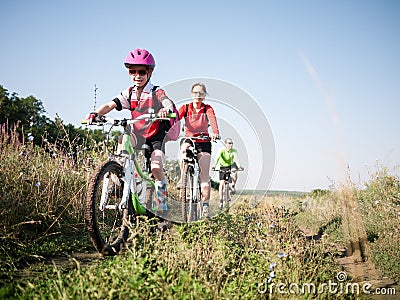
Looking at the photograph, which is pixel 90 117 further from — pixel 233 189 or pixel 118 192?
pixel 233 189

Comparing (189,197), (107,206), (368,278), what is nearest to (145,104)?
(107,206)

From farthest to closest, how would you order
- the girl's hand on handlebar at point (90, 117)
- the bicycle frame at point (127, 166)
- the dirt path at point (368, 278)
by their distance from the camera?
the girl's hand on handlebar at point (90, 117), the bicycle frame at point (127, 166), the dirt path at point (368, 278)

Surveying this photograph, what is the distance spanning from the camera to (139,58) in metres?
5.52

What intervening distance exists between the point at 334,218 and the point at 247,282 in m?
4.74

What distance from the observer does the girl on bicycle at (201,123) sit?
7.35 m

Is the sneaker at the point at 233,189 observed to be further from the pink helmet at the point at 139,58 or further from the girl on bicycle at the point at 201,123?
the pink helmet at the point at 139,58

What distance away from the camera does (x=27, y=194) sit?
5.18m

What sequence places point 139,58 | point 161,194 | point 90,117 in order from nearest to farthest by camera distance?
point 90,117, point 139,58, point 161,194

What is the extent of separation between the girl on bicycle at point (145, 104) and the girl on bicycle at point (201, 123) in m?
1.53

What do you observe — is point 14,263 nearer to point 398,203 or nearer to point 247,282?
point 247,282

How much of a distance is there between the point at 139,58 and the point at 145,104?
2.04 ft

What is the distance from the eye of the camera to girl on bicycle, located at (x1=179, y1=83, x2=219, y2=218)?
24.1 feet

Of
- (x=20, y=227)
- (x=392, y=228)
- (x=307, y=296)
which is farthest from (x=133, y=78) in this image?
(x=392, y=228)

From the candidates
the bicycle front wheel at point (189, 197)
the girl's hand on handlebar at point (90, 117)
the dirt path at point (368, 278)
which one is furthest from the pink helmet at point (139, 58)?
the dirt path at point (368, 278)
